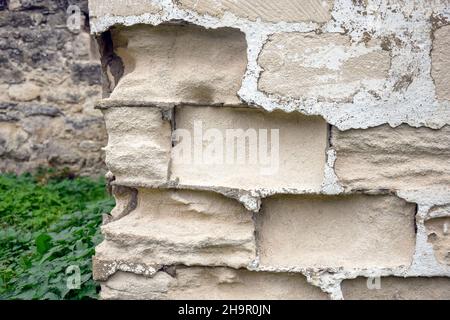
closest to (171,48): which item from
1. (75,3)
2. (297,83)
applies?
(297,83)

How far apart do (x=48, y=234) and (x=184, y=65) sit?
1.58 meters

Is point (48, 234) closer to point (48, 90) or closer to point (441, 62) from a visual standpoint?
point (441, 62)

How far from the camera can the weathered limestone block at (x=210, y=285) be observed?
70.6 inches

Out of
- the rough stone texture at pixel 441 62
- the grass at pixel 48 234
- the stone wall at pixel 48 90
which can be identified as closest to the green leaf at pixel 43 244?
the grass at pixel 48 234

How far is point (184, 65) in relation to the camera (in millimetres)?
1798

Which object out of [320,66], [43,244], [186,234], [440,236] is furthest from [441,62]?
[43,244]

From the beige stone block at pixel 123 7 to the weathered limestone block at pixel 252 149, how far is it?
34 cm

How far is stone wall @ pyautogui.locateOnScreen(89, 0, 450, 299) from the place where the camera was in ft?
5.53

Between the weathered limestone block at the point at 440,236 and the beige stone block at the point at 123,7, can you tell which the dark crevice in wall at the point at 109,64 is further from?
the weathered limestone block at the point at 440,236

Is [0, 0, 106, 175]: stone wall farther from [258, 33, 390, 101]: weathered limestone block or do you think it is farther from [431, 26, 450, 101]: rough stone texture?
[431, 26, 450, 101]: rough stone texture

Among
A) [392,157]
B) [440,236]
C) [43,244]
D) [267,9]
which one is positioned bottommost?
[43,244]

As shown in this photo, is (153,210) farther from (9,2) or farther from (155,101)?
(9,2)

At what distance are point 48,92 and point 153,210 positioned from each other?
3.61 m

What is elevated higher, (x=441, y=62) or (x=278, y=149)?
(x=441, y=62)
